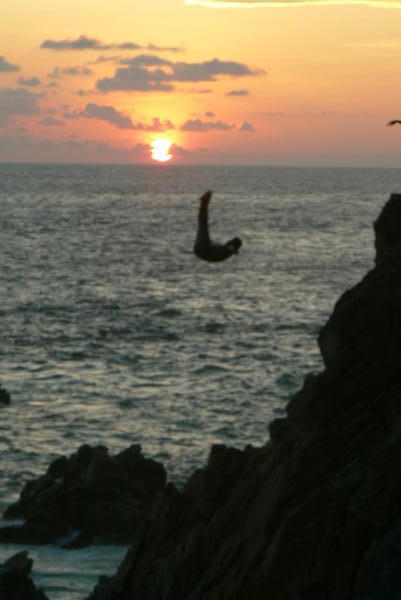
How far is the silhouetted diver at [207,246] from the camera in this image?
10.7 metres

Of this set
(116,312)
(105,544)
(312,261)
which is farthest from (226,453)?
(312,261)

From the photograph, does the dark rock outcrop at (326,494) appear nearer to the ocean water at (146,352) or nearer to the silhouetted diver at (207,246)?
the silhouetted diver at (207,246)

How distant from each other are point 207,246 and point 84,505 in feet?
90.9

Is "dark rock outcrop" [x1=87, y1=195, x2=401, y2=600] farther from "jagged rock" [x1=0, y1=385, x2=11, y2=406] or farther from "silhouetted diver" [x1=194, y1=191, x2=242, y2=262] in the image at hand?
"jagged rock" [x1=0, y1=385, x2=11, y2=406]

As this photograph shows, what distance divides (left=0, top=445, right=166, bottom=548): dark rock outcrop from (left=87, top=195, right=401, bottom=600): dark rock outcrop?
60.9 ft

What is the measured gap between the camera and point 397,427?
15.7 meters

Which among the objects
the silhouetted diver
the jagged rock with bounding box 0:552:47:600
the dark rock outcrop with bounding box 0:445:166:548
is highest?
the silhouetted diver

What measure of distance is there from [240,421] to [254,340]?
22.7m

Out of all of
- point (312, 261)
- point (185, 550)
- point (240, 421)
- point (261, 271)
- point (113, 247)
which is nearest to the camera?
point (185, 550)

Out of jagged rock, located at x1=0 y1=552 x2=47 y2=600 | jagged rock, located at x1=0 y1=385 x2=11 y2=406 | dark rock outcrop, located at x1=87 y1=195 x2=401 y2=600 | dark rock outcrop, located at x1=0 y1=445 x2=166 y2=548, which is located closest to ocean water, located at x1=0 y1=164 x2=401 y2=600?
jagged rock, located at x1=0 y1=385 x2=11 y2=406

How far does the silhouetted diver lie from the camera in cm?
1067

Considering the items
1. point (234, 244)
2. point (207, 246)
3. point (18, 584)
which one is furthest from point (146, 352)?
point (207, 246)

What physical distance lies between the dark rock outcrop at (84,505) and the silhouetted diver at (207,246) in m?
26.4

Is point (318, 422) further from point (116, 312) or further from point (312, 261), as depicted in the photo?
point (312, 261)
